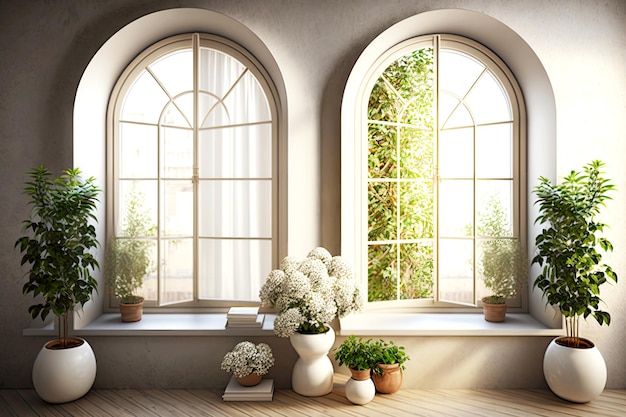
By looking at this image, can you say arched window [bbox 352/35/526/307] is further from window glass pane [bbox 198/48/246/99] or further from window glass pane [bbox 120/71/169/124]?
window glass pane [bbox 120/71/169/124]

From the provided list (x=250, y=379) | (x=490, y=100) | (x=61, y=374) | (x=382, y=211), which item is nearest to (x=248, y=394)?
(x=250, y=379)

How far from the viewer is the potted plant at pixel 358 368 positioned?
3.21 m

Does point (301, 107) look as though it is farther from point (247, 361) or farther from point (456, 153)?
point (247, 361)

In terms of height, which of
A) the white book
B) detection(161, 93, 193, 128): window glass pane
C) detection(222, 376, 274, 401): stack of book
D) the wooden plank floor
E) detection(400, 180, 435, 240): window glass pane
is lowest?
the wooden plank floor

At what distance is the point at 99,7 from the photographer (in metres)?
3.65

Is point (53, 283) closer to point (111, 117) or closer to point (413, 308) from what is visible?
point (111, 117)

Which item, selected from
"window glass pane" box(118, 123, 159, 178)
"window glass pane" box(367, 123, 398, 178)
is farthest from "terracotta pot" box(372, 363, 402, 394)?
"window glass pane" box(118, 123, 159, 178)

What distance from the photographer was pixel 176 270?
403 cm

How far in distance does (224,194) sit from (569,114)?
2678 millimetres

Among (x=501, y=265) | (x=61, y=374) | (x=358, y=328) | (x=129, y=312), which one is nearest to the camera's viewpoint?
(x=61, y=374)

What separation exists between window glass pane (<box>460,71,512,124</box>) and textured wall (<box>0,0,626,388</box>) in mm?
460

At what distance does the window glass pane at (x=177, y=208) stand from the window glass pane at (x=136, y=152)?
0.19 meters

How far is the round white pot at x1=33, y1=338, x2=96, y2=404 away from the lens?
318cm

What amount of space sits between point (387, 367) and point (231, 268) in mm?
1480
